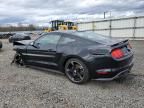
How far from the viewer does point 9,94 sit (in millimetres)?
3971

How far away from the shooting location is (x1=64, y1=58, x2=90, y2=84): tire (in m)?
4.25

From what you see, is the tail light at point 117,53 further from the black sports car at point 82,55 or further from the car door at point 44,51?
the car door at point 44,51

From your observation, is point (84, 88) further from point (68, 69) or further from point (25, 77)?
point (25, 77)

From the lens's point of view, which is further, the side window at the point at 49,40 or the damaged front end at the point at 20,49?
the damaged front end at the point at 20,49

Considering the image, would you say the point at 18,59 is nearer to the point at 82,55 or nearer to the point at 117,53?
the point at 82,55

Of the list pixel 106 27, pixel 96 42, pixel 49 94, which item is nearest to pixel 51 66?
→ pixel 49 94

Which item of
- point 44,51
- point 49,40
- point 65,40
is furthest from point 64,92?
point 49,40

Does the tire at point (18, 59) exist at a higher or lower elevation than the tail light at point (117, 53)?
lower

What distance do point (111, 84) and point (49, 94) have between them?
163 cm

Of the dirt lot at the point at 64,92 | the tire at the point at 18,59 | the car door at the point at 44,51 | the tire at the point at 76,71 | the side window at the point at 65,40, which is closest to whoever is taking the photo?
the dirt lot at the point at 64,92

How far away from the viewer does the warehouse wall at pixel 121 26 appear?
57.2 feet

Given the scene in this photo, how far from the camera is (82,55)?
4211 mm

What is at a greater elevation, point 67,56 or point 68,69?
point 67,56

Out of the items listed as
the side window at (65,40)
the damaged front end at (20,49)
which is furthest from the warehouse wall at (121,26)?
the side window at (65,40)
